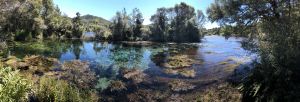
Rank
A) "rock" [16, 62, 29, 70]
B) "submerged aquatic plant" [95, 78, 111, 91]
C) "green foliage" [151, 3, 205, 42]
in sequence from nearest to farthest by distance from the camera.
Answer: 1. "submerged aquatic plant" [95, 78, 111, 91]
2. "rock" [16, 62, 29, 70]
3. "green foliage" [151, 3, 205, 42]

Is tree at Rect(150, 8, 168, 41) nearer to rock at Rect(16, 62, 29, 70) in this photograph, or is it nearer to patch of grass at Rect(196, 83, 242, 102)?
rock at Rect(16, 62, 29, 70)

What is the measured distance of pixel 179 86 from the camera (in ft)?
70.4

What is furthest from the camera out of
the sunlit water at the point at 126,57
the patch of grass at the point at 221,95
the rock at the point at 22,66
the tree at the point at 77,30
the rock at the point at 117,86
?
the tree at the point at 77,30

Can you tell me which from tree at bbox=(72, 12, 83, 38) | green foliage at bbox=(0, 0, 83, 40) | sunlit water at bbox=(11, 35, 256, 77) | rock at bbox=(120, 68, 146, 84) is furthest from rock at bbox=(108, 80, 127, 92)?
tree at bbox=(72, 12, 83, 38)

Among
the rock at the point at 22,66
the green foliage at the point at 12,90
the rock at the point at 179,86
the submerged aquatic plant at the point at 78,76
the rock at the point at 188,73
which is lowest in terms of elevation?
the rock at the point at 179,86

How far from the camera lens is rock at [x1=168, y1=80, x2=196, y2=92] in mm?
20688

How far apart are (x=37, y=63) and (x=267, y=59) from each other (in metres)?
22.3

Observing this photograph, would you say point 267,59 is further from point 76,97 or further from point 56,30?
point 56,30

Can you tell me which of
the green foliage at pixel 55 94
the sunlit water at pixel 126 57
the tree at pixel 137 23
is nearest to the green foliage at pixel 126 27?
the tree at pixel 137 23

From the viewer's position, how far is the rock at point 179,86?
67.9ft

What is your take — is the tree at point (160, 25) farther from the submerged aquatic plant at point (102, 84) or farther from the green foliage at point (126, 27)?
the submerged aquatic plant at point (102, 84)

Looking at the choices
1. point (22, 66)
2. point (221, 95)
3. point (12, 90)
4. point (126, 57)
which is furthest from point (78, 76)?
point (126, 57)

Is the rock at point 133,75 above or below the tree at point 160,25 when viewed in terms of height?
below

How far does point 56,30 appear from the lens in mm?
95875
